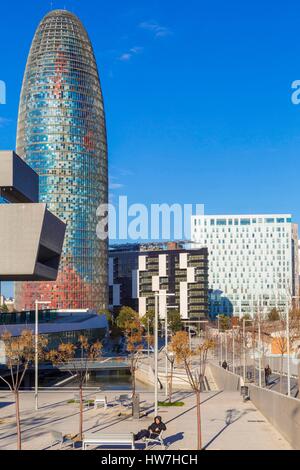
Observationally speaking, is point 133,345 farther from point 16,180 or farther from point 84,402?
point 16,180

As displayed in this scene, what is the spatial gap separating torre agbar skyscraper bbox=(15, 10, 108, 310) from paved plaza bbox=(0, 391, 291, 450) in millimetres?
116207

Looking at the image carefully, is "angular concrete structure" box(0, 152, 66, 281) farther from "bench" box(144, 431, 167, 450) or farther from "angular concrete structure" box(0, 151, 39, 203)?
"bench" box(144, 431, 167, 450)

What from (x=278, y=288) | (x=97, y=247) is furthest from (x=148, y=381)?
(x=278, y=288)

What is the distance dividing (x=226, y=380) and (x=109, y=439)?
27.9 metres

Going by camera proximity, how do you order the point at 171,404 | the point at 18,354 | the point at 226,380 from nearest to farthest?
the point at 171,404 < the point at 18,354 < the point at 226,380

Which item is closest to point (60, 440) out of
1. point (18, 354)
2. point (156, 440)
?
point (156, 440)

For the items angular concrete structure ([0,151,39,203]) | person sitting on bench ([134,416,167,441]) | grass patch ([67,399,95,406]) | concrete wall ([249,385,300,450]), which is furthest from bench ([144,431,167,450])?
angular concrete structure ([0,151,39,203])

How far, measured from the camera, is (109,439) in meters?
19.9

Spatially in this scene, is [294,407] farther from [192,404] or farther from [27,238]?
[27,238]

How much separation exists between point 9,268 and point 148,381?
30627 mm

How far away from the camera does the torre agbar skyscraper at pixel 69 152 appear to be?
495 ft

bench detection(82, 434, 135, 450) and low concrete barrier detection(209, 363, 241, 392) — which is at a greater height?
bench detection(82, 434, 135, 450)

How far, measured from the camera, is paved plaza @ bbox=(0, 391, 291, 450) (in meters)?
21.6
